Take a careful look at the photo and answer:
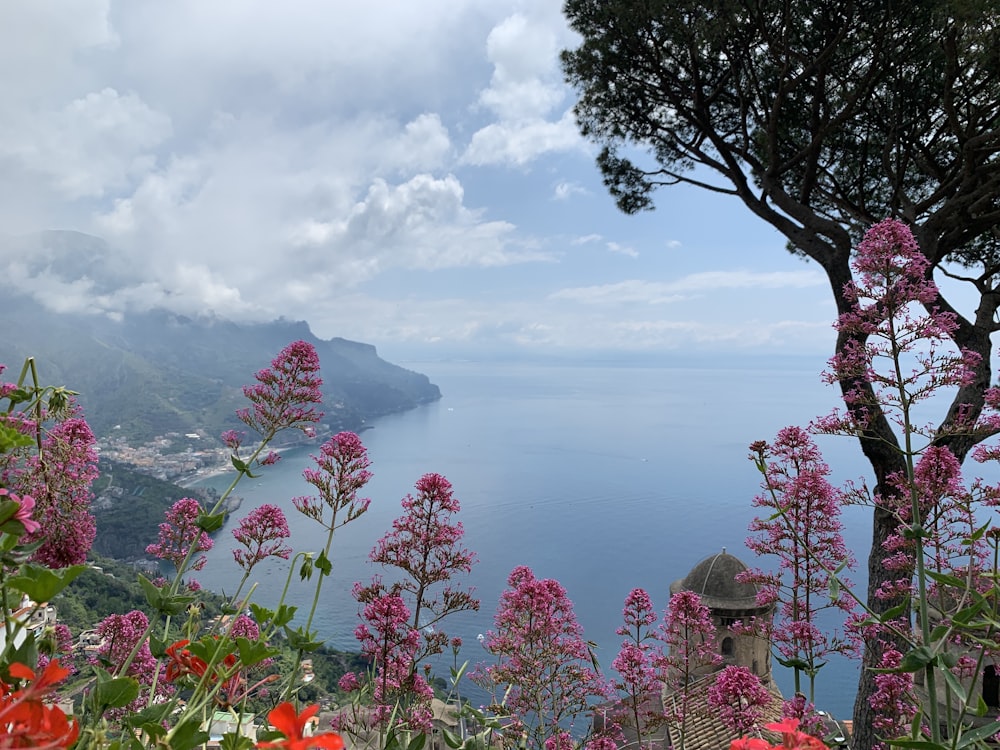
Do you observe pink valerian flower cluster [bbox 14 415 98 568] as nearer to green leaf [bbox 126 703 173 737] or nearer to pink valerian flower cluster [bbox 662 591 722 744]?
green leaf [bbox 126 703 173 737]

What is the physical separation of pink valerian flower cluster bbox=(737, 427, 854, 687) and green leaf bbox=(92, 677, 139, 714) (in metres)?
1.44

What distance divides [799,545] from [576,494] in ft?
129

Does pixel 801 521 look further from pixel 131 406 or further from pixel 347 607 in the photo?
pixel 131 406

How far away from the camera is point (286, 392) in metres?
1.49

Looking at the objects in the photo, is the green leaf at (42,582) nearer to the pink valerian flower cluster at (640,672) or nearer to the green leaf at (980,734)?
the green leaf at (980,734)

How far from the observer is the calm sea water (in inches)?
844

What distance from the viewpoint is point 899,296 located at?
1295 millimetres

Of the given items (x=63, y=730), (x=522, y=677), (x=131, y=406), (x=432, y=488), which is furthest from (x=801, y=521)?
(x=131, y=406)

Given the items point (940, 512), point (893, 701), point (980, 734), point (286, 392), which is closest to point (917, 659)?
point (980, 734)

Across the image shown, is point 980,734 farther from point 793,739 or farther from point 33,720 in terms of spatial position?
point 33,720

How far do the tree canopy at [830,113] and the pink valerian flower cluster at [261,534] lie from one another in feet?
13.2

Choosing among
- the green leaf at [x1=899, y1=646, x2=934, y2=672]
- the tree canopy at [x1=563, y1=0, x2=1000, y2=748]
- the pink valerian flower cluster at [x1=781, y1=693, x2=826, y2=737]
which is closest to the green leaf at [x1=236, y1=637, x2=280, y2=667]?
the green leaf at [x1=899, y1=646, x2=934, y2=672]

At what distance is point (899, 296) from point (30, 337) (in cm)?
6322

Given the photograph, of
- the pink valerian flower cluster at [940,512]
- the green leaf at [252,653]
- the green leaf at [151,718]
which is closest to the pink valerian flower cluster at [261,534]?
the green leaf at [151,718]
